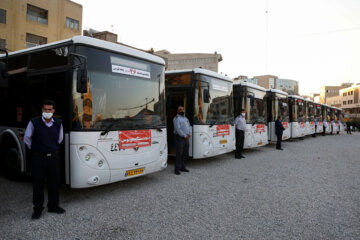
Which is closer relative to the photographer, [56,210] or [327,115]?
[56,210]

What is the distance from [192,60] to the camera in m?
77.3

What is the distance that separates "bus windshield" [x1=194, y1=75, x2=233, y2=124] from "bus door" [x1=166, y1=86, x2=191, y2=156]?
0.33 m

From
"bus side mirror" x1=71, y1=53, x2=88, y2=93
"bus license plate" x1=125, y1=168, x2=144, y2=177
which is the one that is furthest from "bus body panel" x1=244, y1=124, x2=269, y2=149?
"bus side mirror" x1=71, y1=53, x2=88, y2=93

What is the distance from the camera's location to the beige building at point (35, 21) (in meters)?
24.0

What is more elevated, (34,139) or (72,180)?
(34,139)

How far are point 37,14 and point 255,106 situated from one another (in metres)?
24.0

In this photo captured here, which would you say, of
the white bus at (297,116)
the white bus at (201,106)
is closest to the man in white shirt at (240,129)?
the white bus at (201,106)

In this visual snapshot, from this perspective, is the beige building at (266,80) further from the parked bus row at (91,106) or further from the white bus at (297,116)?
the parked bus row at (91,106)

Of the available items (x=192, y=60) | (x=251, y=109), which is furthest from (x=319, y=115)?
(x=192, y=60)

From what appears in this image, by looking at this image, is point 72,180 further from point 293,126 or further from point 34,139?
point 293,126

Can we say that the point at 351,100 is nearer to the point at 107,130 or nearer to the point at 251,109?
the point at 251,109

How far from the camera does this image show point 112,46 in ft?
18.1

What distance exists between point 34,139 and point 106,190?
2266mm

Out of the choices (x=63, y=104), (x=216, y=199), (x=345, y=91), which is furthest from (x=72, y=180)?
(x=345, y=91)
